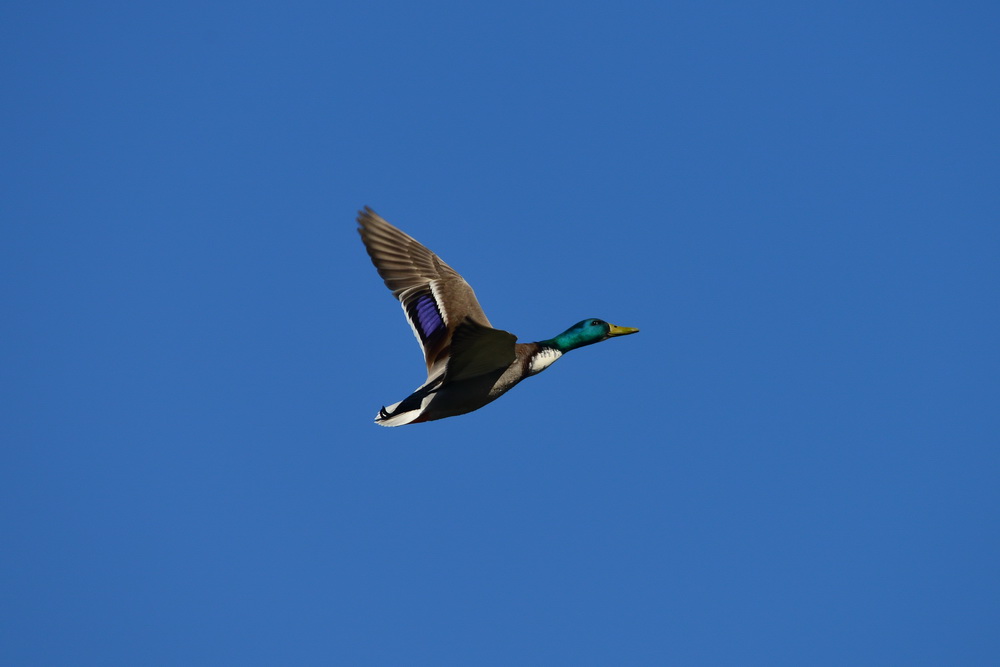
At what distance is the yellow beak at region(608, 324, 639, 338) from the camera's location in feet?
36.3

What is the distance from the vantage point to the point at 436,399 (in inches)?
375

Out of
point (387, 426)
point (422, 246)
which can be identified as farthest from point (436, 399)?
point (422, 246)

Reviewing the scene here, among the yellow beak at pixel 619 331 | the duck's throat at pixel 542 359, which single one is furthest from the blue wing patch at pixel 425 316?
the yellow beak at pixel 619 331

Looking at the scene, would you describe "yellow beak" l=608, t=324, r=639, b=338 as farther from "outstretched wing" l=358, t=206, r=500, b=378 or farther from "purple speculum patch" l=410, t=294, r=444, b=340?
"purple speculum patch" l=410, t=294, r=444, b=340

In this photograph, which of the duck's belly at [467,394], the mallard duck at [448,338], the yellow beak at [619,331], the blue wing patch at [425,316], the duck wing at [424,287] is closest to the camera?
the mallard duck at [448,338]

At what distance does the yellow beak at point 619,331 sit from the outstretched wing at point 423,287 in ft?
4.84

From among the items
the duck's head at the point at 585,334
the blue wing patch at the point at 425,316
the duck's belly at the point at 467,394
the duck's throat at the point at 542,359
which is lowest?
the duck's belly at the point at 467,394

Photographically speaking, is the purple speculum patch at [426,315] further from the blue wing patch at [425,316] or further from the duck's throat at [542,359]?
the duck's throat at [542,359]

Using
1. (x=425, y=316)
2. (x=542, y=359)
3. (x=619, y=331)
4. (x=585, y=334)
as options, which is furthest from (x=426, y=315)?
(x=619, y=331)

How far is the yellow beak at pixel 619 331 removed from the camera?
11.1 meters

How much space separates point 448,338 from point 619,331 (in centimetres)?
209

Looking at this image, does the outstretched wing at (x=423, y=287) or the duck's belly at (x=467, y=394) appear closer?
the duck's belly at (x=467, y=394)

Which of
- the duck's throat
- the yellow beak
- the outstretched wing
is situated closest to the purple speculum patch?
the outstretched wing

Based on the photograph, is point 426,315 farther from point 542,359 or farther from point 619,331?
→ point 619,331
